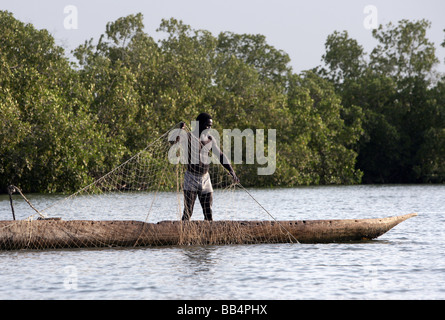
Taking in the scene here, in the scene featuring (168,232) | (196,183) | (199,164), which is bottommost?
(168,232)

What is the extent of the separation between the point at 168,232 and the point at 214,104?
108 ft

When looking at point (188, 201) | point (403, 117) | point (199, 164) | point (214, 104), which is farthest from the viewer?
point (403, 117)

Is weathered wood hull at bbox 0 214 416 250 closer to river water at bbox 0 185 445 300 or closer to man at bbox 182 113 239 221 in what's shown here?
river water at bbox 0 185 445 300

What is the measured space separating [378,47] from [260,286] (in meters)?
56.7

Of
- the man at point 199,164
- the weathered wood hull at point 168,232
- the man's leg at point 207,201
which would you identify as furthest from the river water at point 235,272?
the man at point 199,164

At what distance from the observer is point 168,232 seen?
12141 millimetres

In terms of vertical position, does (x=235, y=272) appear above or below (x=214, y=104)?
below

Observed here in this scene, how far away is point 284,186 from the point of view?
46.1 metres

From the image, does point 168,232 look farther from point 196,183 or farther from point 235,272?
point 235,272

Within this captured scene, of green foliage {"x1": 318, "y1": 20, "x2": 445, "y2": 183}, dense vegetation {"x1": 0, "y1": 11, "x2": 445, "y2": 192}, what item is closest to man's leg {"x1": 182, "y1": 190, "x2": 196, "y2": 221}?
dense vegetation {"x1": 0, "y1": 11, "x2": 445, "y2": 192}

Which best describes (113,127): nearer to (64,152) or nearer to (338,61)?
(64,152)

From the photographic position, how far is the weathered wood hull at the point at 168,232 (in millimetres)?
11781

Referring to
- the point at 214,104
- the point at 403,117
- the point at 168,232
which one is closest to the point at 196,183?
the point at 168,232

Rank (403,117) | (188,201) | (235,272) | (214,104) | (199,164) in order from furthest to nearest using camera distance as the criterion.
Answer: (403,117)
(214,104)
(188,201)
(199,164)
(235,272)
